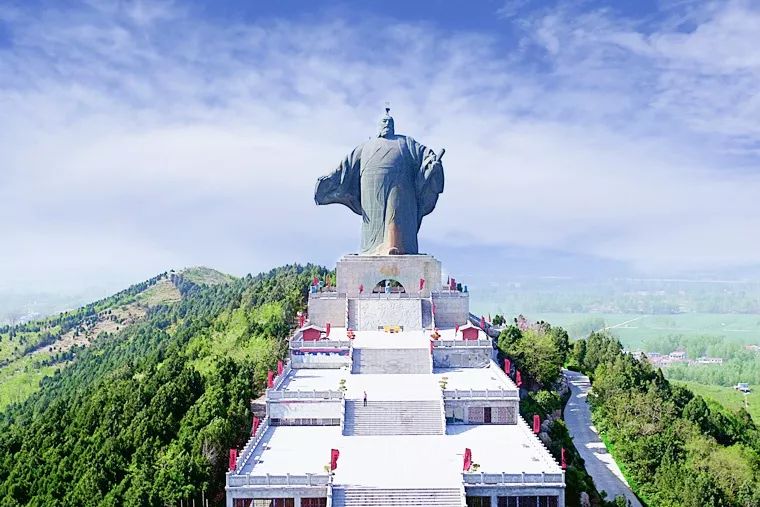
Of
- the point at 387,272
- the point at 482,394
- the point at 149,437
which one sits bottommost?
the point at 149,437

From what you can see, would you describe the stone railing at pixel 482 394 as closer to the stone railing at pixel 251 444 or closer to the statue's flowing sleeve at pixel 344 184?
the stone railing at pixel 251 444

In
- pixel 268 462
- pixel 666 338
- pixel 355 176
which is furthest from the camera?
pixel 666 338

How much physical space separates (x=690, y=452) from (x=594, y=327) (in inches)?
3051

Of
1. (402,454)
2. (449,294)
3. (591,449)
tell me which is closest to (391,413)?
(402,454)

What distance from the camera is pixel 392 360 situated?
91.0ft

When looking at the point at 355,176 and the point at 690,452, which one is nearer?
the point at 690,452

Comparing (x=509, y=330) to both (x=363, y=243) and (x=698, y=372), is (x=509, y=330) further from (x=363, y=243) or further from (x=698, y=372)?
(x=698, y=372)

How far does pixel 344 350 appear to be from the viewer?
1123 inches

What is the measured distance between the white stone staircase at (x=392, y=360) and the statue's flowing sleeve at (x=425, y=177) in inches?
468

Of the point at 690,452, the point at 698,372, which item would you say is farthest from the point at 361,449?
the point at 698,372

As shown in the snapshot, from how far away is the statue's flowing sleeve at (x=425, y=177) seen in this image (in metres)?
37.7

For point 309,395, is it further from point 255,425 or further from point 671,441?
point 671,441

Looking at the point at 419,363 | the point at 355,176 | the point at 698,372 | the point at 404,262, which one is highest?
the point at 355,176

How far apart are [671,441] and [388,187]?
1779 centimetres
